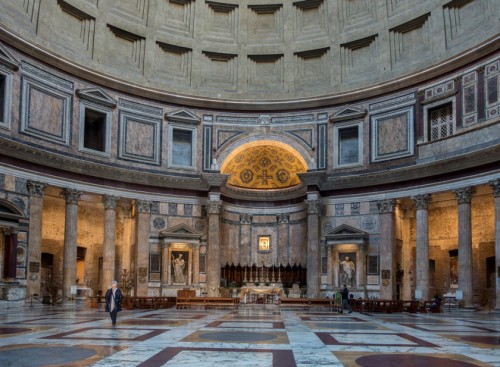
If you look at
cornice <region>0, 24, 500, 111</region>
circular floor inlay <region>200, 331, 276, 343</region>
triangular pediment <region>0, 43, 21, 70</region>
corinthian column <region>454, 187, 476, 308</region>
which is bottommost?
circular floor inlay <region>200, 331, 276, 343</region>

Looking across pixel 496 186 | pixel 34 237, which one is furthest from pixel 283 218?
pixel 34 237

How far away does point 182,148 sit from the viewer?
40.8 metres

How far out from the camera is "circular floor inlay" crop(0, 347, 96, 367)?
10.2 meters

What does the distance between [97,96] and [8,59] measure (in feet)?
22.3

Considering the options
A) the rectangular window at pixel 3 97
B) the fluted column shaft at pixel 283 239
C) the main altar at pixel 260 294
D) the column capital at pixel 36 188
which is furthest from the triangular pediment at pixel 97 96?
the main altar at pixel 260 294

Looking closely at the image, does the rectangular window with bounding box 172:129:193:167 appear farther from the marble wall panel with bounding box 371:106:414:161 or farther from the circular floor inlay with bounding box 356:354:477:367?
the circular floor inlay with bounding box 356:354:477:367

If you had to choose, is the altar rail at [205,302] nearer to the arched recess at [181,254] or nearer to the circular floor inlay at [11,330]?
the arched recess at [181,254]

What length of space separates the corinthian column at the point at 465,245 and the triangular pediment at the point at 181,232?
1630cm

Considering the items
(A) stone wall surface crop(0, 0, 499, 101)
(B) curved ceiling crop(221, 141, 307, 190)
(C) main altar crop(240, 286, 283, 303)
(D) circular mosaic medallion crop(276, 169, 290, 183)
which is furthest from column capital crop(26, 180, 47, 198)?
(D) circular mosaic medallion crop(276, 169, 290, 183)

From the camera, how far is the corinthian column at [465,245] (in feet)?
104

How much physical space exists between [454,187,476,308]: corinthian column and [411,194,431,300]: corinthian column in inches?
93.8

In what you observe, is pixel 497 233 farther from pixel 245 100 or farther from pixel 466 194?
pixel 245 100

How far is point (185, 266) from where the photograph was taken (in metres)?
39.1

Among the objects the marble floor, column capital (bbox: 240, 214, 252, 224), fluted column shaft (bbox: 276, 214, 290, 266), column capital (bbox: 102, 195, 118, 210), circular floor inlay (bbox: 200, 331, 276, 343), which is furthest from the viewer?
column capital (bbox: 240, 214, 252, 224)
